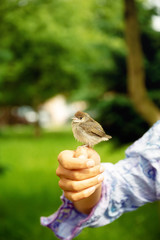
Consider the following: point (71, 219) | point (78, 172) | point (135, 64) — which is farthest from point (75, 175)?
point (135, 64)

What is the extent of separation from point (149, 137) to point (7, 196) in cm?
629

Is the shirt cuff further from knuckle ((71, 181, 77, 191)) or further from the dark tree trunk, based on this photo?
the dark tree trunk

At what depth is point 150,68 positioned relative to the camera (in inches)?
219

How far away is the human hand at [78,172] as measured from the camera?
1402mm

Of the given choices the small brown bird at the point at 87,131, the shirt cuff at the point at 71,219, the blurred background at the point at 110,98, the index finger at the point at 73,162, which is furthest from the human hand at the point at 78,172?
the blurred background at the point at 110,98

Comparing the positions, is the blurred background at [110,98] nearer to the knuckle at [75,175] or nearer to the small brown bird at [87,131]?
the small brown bird at [87,131]

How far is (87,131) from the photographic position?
175cm

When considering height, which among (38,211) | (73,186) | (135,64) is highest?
(135,64)

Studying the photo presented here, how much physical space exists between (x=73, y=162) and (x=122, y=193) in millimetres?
610

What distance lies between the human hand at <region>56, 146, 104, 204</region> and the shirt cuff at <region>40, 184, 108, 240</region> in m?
0.35

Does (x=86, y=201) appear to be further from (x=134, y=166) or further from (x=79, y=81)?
(x=79, y=81)

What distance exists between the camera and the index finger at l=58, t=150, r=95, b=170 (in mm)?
1388

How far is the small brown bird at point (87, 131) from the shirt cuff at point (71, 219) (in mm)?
302

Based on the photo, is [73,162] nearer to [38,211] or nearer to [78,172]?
[78,172]
